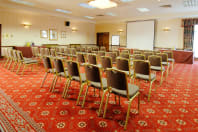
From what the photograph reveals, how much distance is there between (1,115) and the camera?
2516 millimetres

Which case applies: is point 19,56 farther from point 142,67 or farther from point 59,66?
point 142,67

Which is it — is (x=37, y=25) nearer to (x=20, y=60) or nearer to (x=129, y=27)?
(x=20, y=60)

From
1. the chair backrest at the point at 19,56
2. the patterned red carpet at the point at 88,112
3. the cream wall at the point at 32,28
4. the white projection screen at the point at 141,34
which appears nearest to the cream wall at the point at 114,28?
the white projection screen at the point at 141,34

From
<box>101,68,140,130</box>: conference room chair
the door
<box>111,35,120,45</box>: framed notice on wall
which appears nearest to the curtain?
<box>111,35,120,45</box>: framed notice on wall

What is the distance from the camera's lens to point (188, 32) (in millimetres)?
10461

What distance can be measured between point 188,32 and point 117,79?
10.5 metres

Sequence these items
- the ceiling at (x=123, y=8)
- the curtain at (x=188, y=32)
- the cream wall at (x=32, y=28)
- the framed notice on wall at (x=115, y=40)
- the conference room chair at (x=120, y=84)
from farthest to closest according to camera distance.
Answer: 1. the framed notice on wall at (x=115, y=40)
2. the curtain at (x=188, y=32)
3. the cream wall at (x=32, y=28)
4. the ceiling at (x=123, y=8)
5. the conference room chair at (x=120, y=84)

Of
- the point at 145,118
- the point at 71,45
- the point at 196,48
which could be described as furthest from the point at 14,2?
the point at 196,48

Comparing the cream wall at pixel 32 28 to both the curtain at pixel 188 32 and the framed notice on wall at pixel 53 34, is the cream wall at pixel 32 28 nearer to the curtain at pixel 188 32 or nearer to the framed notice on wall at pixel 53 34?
the framed notice on wall at pixel 53 34

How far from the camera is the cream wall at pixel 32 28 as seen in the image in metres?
9.77

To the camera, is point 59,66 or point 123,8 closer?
point 59,66

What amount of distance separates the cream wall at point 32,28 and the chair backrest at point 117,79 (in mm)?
9916

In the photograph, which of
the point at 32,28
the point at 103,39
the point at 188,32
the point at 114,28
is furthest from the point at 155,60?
the point at 103,39

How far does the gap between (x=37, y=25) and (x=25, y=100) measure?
949 centimetres
